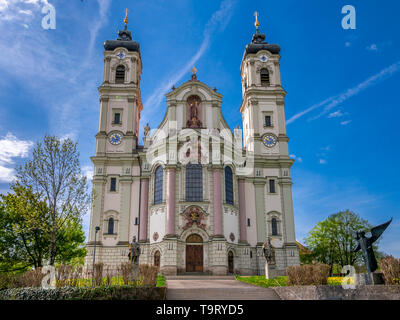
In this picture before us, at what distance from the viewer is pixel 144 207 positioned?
38312 mm

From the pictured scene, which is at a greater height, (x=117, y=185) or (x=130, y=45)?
(x=130, y=45)

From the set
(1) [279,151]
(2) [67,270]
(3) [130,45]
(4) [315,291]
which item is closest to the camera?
(4) [315,291]

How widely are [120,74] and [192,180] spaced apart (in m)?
17.4

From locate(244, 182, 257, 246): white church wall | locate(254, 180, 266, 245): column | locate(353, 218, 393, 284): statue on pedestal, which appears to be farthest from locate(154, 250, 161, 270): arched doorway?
locate(353, 218, 393, 284): statue on pedestal

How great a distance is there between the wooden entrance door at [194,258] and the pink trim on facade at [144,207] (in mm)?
5090

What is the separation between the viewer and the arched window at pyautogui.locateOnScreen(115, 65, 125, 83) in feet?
147

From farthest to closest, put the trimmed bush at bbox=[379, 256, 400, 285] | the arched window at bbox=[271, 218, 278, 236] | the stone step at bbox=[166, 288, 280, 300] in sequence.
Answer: the arched window at bbox=[271, 218, 278, 236] < the stone step at bbox=[166, 288, 280, 300] < the trimmed bush at bbox=[379, 256, 400, 285]

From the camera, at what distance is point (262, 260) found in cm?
3756

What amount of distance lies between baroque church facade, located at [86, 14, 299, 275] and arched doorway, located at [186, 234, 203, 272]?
91 mm

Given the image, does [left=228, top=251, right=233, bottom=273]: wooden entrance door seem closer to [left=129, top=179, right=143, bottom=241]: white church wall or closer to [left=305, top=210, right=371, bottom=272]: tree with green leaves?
[left=129, top=179, right=143, bottom=241]: white church wall

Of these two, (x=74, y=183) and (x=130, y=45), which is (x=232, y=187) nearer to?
(x=74, y=183)

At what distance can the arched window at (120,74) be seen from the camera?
44.8 metres
